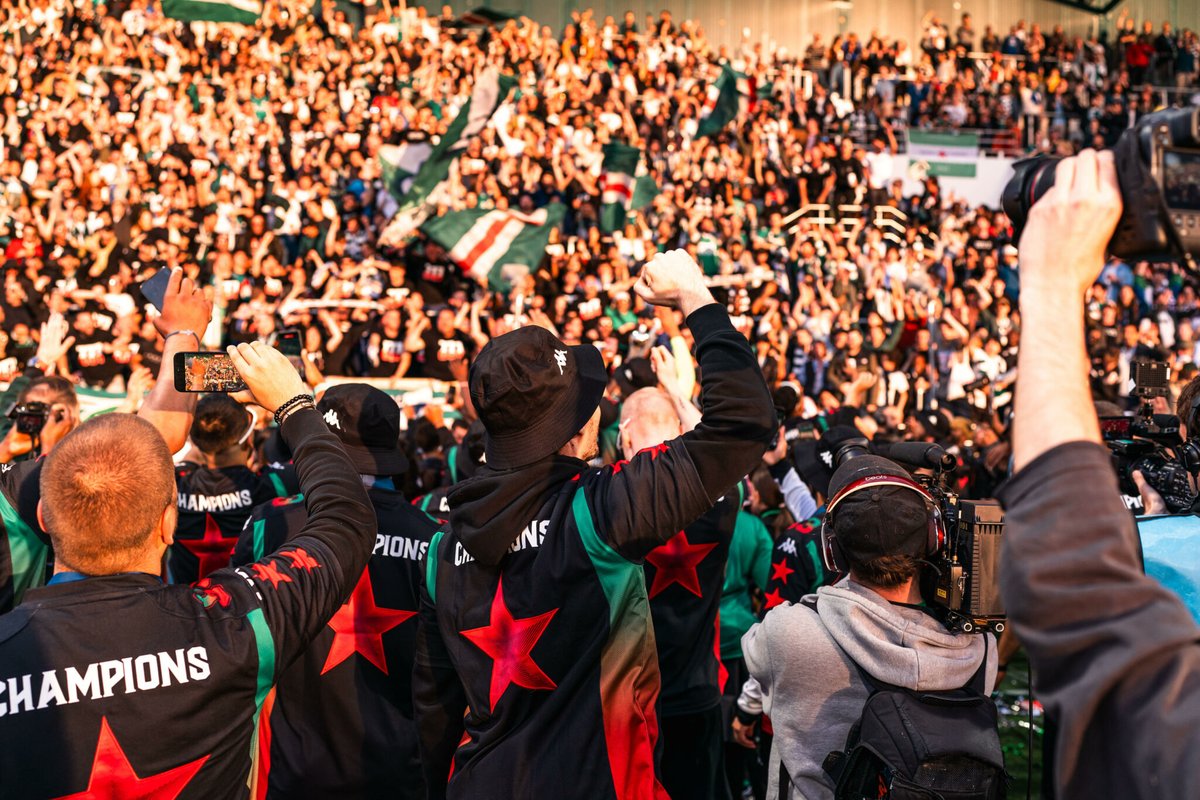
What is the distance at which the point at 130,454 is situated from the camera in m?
2.18

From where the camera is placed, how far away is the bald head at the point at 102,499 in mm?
2133

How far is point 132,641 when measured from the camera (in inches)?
82.7

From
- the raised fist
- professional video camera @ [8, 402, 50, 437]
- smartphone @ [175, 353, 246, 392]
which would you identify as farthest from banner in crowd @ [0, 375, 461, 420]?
the raised fist

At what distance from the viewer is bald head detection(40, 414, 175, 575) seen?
7.00 ft

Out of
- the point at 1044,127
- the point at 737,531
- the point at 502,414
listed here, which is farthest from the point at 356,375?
the point at 1044,127

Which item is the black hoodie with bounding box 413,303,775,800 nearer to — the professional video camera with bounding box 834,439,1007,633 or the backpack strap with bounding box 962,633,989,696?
the professional video camera with bounding box 834,439,1007,633

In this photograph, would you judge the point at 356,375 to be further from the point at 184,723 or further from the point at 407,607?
the point at 184,723

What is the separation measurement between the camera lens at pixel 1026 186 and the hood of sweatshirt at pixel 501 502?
52.8 inches

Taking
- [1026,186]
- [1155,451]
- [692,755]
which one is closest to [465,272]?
[692,755]

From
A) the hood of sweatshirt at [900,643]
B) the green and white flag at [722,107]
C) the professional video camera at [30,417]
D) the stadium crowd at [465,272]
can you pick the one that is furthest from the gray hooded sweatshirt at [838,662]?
the green and white flag at [722,107]

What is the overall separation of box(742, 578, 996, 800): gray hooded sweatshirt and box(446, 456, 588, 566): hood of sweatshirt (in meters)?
0.70

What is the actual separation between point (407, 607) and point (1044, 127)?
23743 mm

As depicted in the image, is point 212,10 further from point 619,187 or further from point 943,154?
point 943,154

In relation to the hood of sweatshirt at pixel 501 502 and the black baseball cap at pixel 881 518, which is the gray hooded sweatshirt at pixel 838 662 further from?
the hood of sweatshirt at pixel 501 502
